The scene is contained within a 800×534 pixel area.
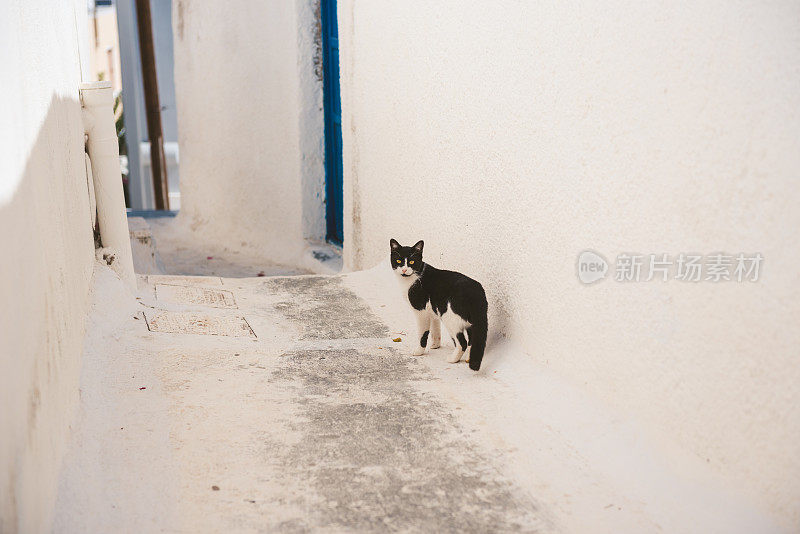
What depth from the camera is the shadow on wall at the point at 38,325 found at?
4.27ft

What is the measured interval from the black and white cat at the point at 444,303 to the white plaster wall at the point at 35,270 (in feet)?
4.15

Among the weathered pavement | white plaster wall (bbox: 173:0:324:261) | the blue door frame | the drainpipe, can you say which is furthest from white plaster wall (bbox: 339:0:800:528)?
white plaster wall (bbox: 173:0:324:261)

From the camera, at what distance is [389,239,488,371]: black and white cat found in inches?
107

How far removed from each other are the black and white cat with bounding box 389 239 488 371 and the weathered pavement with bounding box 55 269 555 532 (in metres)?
0.13

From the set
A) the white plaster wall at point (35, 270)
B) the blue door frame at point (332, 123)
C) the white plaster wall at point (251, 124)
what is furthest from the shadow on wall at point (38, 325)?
the white plaster wall at point (251, 124)

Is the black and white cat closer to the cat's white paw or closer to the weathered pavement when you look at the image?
the cat's white paw

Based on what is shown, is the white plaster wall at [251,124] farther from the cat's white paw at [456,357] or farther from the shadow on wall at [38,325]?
the shadow on wall at [38,325]

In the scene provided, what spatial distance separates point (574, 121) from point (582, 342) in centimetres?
73

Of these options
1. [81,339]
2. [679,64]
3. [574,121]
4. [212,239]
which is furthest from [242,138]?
[679,64]

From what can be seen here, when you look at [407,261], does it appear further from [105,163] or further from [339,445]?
[105,163]

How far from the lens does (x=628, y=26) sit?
2.04 m

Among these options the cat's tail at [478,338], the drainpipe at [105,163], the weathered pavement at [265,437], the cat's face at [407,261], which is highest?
the drainpipe at [105,163]

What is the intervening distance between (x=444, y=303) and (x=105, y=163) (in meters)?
1.78

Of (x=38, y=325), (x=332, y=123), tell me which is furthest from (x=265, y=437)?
(x=332, y=123)
